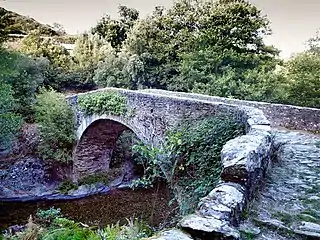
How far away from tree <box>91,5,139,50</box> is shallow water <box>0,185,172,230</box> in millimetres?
11936

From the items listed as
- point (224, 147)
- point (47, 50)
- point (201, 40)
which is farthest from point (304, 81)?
point (47, 50)

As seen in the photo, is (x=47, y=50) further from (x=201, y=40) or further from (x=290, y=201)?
(x=290, y=201)

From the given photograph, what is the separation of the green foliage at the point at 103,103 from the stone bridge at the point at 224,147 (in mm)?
179

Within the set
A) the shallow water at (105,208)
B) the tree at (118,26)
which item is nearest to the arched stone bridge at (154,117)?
the shallow water at (105,208)

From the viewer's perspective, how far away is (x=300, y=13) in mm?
16031

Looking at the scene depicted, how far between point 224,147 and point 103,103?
8099 mm

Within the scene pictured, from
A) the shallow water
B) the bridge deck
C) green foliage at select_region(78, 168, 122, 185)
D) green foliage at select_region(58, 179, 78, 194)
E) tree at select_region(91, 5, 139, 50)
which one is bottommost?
the shallow water

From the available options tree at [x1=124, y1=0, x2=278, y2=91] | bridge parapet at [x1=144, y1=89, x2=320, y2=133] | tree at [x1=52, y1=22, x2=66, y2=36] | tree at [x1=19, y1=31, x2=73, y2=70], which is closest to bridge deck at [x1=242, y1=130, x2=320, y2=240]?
bridge parapet at [x1=144, y1=89, x2=320, y2=133]

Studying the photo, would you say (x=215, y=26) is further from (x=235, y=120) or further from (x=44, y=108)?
(x=235, y=120)

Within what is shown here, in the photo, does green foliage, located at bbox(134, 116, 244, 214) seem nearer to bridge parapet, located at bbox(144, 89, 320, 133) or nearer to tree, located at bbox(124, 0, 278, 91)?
bridge parapet, located at bbox(144, 89, 320, 133)

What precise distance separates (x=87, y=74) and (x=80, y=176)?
30.5 feet

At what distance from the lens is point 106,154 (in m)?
14.5

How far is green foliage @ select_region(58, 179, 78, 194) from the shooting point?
12.9 metres

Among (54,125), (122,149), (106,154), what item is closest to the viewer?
(54,125)
